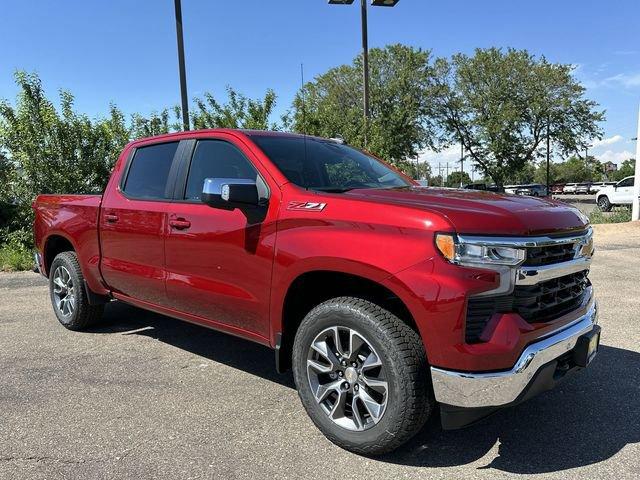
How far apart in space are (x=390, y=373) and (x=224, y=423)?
4.08 feet

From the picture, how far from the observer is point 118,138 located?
11344 millimetres

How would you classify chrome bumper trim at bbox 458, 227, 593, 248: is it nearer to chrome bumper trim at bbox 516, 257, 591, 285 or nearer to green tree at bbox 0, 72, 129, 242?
chrome bumper trim at bbox 516, 257, 591, 285

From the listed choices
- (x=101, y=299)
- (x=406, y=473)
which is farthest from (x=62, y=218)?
(x=406, y=473)

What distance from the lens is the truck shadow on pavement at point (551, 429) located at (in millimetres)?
3051

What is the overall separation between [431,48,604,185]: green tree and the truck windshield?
1399 inches

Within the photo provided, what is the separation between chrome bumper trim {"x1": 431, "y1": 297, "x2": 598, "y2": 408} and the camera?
268 centimetres

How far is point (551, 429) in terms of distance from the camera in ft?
11.1

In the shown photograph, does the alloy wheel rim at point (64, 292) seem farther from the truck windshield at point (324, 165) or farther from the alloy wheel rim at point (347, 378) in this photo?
the alloy wheel rim at point (347, 378)

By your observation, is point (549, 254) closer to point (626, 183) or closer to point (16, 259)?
point (16, 259)

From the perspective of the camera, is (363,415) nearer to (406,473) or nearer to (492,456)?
(406,473)

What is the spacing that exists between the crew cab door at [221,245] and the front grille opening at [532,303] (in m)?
1.30

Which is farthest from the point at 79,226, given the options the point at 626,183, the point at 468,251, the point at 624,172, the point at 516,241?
the point at 624,172

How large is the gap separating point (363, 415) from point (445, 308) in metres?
0.87

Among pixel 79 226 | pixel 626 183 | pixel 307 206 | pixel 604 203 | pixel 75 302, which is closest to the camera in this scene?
pixel 307 206
